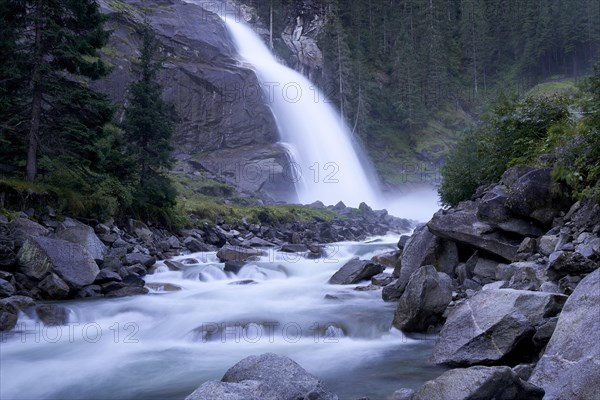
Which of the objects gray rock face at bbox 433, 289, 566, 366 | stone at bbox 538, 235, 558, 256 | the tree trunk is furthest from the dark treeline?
gray rock face at bbox 433, 289, 566, 366

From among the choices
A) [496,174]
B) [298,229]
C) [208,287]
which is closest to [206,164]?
[298,229]

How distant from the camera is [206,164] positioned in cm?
3934

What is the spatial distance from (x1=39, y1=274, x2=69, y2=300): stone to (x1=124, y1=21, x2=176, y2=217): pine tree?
8115 mm

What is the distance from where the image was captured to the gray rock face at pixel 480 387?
4746 millimetres

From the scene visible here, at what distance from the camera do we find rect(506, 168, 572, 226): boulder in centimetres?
1013

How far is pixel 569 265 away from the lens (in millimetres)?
7613

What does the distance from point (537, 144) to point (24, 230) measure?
13807mm

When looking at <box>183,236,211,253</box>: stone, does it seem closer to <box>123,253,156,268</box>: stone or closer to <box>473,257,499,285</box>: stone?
<box>123,253,156,268</box>: stone

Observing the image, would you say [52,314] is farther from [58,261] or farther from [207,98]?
[207,98]

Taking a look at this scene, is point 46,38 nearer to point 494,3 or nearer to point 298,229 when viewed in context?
point 298,229

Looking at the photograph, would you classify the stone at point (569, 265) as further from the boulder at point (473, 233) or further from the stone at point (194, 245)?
the stone at point (194, 245)

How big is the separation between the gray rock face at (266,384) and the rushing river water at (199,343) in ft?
6.21

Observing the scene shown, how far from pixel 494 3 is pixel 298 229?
250ft

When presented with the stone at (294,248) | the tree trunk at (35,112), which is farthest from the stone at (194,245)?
the tree trunk at (35,112)
